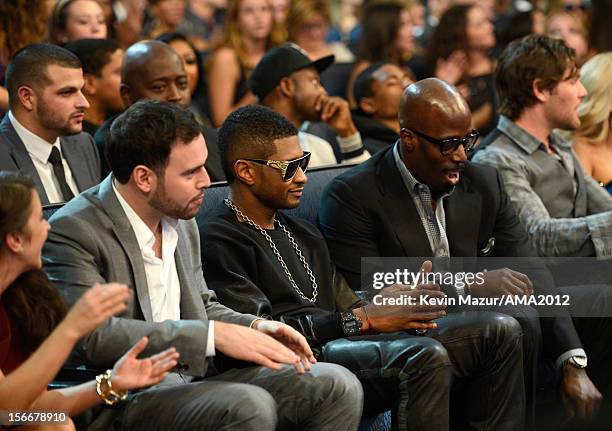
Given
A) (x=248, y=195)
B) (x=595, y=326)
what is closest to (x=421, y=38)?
(x=595, y=326)

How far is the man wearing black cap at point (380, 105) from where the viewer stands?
20.2 feet

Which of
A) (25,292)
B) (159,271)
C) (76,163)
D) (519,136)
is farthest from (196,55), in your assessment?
(25,292)

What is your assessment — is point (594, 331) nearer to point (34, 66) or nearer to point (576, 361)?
point (576, 361)

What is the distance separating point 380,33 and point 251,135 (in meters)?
3.65

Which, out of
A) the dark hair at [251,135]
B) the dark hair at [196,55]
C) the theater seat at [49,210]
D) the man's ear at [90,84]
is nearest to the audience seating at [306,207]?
the theater seat at [49,210]

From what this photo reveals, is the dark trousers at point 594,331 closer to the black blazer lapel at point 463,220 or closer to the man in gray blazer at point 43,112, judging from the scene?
the black blazer lapel at point 463,220

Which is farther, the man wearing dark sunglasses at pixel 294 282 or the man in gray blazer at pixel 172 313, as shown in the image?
the man wearing dark sunglasses at pixel 294 282

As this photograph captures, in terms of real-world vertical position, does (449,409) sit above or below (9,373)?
below

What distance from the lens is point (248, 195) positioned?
3836mm

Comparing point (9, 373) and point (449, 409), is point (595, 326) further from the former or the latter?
point (9, 373)

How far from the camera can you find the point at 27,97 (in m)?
4.37

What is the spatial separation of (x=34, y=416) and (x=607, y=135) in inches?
134

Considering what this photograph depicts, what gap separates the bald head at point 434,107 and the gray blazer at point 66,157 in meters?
1.32

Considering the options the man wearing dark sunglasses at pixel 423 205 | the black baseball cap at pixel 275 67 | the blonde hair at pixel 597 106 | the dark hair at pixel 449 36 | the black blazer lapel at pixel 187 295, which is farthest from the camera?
the dark hair at pixel 449 36
